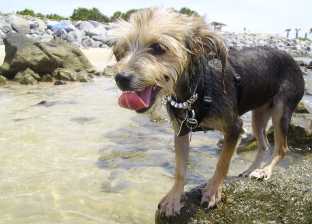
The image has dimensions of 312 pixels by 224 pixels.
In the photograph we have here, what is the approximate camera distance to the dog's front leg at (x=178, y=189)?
11.8ft

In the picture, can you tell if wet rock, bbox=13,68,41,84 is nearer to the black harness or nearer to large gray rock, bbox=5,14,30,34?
the black harness

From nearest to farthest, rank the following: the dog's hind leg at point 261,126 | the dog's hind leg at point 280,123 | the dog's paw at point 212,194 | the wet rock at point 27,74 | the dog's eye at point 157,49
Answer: the dog's eye at point 157,49 < the dog's paw at point 212,194 < the dog's hind leg at point 280,123 < the dog's hind leg at point 261,126 < the wet rock at point 27,74

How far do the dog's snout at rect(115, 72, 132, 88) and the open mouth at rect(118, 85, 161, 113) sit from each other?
0.09 metres

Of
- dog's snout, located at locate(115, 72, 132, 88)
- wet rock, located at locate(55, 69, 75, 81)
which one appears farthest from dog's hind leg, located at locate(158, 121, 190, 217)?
wet rock, located at locate(55, 69, 75, 81)

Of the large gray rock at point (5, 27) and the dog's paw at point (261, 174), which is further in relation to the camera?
A: the large gray rock at point (5, 27)

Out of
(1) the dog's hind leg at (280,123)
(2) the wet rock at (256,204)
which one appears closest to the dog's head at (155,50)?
(2) the wet rock at (256,204)

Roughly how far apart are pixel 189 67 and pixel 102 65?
18.7m

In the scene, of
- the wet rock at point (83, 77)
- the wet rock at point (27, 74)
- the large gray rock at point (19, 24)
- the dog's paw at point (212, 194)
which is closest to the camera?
the dog's paw at point (212, 194)

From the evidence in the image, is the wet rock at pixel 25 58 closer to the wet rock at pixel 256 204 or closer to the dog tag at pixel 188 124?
the dog tag at pixel 188 124

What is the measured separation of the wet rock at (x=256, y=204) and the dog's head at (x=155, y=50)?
1.11 meters

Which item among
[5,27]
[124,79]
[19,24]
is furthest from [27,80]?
[19,24]

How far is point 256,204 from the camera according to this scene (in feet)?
11.7

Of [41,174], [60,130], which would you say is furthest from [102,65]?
[41,174]

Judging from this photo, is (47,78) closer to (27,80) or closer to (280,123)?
(27,80)
